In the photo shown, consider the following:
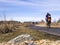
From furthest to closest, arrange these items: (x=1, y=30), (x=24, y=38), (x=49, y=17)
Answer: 1. (x=49, y=17)
2. (x=1, y=30)
3. (x=24, y=38)

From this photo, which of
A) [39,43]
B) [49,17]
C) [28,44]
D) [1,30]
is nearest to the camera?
[28,44]

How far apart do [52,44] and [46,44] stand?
12.9 inches

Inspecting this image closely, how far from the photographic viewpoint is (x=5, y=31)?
21.1 meters

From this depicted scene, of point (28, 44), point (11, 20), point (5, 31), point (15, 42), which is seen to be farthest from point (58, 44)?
point (11, 20)

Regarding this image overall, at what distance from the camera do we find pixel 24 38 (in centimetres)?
1433

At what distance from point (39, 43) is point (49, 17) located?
63.7 feet

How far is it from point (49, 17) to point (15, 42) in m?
19.0

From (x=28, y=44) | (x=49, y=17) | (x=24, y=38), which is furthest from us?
(x=49, y=17)

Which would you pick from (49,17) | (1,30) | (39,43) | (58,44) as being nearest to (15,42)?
(39,43)

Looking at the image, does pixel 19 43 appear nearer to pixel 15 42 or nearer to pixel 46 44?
pixel 15 42

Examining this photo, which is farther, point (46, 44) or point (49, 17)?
point (49, 17)

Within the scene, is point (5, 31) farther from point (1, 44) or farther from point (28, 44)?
point (28, 44)

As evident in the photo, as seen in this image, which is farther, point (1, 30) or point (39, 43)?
point (1, 30)

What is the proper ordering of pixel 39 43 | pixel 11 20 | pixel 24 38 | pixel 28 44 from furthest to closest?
pixel 11 20 → pixel 24 38 → pixel 39 43 → pixel 28 44
